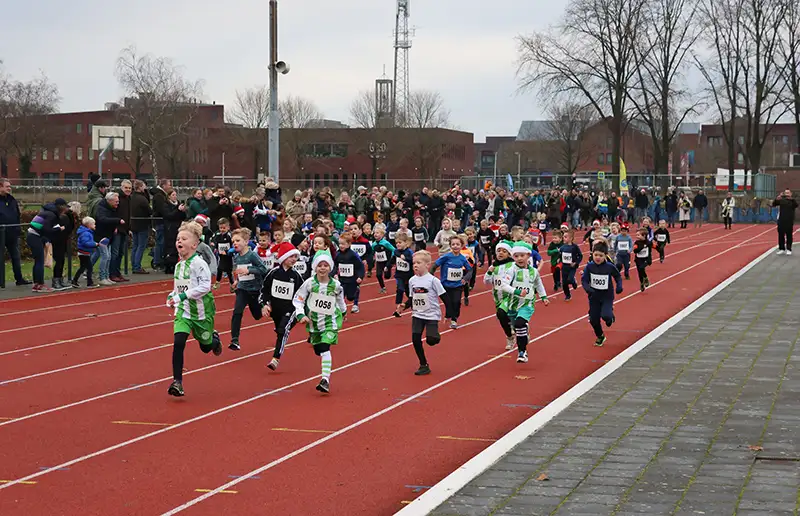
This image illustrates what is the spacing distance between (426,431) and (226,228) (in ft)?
36.0

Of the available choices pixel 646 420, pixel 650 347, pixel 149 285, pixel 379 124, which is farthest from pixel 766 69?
pixel 646 420

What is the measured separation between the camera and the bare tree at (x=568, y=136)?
312 feet

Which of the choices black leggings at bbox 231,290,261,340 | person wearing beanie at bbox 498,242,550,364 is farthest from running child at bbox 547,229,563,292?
black leggings at bbox 231,290,261,340

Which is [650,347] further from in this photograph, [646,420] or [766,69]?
[766,69]

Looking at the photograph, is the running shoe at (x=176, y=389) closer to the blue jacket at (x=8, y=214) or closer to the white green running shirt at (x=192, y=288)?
the white green running shirt at (x=192, y=288)

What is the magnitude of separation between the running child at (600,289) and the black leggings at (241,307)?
4.56 metres

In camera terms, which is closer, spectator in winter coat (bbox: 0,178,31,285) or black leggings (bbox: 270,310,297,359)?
black leggings (bbox: 270,310,297,359)

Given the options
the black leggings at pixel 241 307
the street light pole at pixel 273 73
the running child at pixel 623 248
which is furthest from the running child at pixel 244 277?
the street light pole at pixel 273 73

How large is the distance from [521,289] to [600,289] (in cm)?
179

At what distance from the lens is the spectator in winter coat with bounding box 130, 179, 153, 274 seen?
2481cm

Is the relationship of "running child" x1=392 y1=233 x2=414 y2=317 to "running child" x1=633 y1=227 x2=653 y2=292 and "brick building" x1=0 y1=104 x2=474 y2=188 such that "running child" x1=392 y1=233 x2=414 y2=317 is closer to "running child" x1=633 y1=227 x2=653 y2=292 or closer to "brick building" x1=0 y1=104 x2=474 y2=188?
"running child" x1=633 y1=227 x2=653 y2=292

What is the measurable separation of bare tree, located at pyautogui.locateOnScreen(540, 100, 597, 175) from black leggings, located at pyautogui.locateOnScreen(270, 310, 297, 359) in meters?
79.0

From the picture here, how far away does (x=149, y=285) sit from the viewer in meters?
23.3

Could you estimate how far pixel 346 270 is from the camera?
18.0 meters
